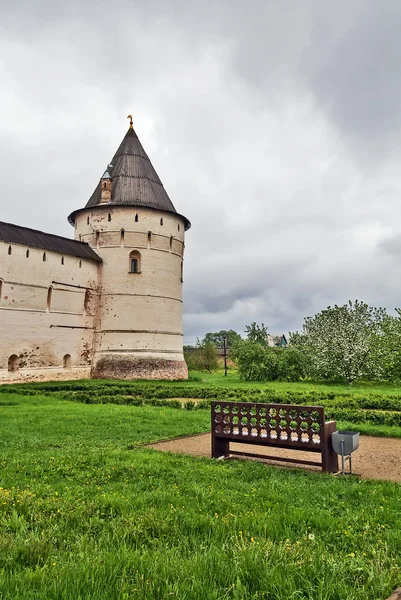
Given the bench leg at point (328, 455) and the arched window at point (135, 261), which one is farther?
the arched window at point (135, 261)

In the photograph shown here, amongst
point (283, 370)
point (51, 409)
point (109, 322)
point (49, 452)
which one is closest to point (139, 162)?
point (109, 322)

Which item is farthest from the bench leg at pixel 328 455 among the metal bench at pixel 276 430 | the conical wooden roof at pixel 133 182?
the conical wooden roof at pixel 133 182

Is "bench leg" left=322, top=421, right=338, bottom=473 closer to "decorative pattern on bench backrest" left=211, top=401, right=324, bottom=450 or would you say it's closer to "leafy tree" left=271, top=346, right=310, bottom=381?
"decorative pattern on bench backrest" left=211, top=401, right=324, bottom=450

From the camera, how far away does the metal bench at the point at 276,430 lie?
21.5 ft

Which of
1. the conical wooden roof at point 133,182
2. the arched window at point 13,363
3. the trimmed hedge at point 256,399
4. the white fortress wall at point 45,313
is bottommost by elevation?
the trimmed hedge at point 256,399

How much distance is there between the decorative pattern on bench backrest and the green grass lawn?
47cm

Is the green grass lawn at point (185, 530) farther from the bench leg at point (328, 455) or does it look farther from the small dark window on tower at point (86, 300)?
the small dark window on tower at point (86, 300)

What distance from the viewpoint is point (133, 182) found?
31.2 m

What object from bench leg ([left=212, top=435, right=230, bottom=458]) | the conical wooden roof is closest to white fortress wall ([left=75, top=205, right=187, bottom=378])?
the conical wooden roof

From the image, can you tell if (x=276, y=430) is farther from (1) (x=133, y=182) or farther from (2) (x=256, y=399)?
(1) (x=133, y=182)

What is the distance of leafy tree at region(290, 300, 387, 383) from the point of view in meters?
29.0

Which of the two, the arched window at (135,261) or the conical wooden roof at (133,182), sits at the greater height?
the conical wooden roof at (133,182)

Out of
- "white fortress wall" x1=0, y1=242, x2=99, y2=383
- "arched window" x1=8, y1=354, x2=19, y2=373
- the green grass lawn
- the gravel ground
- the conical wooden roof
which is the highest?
the conical wooden roof

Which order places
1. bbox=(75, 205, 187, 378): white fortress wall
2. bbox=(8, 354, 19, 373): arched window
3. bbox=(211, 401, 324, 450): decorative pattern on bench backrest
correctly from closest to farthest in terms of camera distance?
1. bbox=(211, 401, 324, 450): decorative pattern on bench backrest
2. bbox=(8, 354, 19, 373): arched window
3. bbox=(75, 205, 187, 378): white fortress wall
